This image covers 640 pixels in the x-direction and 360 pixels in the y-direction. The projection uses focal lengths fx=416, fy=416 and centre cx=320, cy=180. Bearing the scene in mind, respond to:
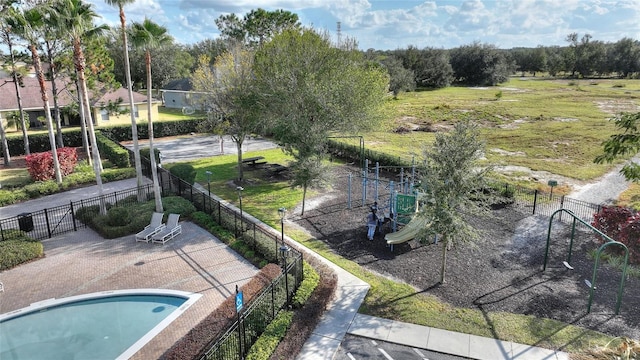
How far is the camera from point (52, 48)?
80.7 ft

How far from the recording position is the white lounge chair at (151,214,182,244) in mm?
17312

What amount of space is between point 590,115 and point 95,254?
2150 inches

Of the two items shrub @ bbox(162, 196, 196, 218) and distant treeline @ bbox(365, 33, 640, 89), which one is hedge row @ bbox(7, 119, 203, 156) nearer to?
shrub @ bbox(162, 196, 196, 218)

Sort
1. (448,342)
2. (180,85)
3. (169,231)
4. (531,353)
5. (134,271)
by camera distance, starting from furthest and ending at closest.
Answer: (180,85) < (169,231) < (134,271) < (448,342) < (531,353)

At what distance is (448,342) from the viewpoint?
11156 millimetres

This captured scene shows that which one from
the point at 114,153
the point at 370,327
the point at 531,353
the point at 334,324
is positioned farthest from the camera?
the point at 114,153

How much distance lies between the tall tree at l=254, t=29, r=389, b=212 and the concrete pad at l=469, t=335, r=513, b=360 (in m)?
11.5

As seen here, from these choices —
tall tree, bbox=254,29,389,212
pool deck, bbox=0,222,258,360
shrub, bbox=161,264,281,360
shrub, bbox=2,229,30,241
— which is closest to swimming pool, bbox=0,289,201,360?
pool deck, bbox=0,222,258,360

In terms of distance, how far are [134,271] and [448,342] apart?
35.7 feet

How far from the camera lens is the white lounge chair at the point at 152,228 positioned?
57.5 feet

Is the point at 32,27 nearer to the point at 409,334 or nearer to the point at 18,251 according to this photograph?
the point at 18,251

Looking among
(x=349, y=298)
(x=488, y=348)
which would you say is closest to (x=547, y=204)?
(x=488, y=348)

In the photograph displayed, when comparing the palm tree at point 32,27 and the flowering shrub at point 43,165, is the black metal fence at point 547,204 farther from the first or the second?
the flowering shrub at point 43,165

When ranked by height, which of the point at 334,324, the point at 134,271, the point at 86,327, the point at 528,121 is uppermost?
the point at 528,121
